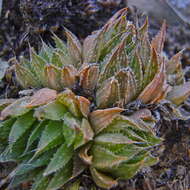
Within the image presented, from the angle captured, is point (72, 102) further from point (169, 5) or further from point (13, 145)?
point (169, 5)

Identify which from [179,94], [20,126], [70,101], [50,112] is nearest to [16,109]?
[20,126]

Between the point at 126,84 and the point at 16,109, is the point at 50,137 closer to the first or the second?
the point at 16,109

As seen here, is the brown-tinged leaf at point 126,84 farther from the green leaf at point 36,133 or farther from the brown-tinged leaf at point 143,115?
the green leaf at point 36,133

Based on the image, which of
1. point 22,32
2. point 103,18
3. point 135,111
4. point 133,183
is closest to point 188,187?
point 133,183

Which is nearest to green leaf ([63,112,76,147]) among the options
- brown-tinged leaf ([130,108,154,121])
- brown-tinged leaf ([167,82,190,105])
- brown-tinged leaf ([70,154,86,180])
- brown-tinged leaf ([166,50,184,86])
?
brown-tinged leaf ([70,154,86,180])

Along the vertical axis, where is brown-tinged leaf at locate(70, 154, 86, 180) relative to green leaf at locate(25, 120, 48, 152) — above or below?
below

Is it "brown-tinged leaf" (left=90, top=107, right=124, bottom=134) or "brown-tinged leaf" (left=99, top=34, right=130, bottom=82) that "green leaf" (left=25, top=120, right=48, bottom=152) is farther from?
"brown-tinged leaf" (left=99, top=34, right=130, bottom=82)
